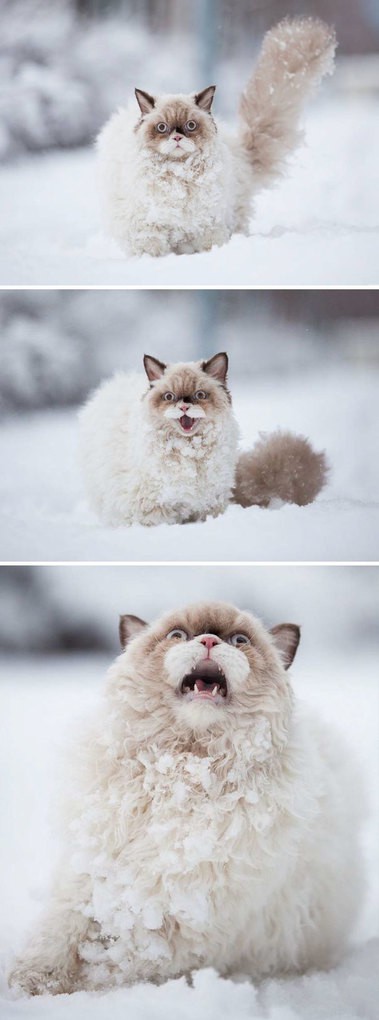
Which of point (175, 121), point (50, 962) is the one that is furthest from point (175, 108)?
point (50, 962)

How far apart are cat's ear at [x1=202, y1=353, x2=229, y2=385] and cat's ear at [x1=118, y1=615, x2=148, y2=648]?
45cm

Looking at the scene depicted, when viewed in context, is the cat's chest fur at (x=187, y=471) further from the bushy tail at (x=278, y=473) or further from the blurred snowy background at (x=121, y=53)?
the blurred snowy background at (x=121, y=53)

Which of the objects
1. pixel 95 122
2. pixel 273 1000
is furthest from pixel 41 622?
pixel 95 122

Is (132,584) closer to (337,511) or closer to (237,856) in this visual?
(337,511)

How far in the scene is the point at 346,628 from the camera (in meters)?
1.80

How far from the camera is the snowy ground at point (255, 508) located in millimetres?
1768

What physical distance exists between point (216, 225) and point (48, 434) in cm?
48

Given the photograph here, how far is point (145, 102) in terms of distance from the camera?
1716 mm

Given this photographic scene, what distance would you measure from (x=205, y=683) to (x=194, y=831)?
0.22 meters

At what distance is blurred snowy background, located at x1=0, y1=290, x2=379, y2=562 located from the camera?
178 centimetres

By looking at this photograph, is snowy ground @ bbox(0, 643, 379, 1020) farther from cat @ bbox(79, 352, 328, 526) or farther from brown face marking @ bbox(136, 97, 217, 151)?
brown face marking @ bbox(136, 97, 217, 151)

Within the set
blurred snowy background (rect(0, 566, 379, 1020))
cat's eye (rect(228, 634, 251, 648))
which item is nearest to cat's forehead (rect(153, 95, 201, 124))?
blurred snowy background (rect(0, 566, 379, 1020))

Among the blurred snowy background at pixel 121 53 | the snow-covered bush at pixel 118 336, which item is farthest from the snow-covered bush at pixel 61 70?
the snow-covered bush at pixel 118 336

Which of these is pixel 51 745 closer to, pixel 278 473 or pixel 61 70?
pixel 278 473
